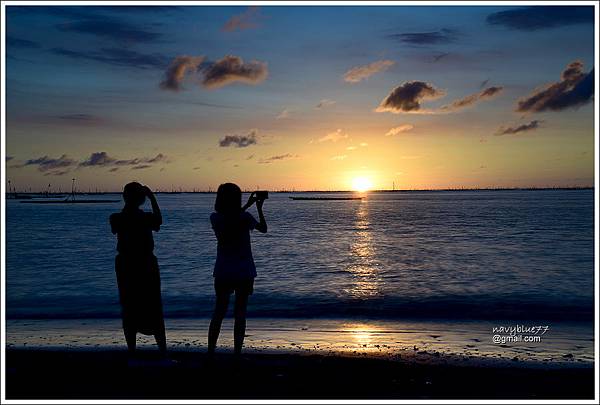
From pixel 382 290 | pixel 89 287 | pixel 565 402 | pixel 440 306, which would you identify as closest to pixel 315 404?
pixel 565 402

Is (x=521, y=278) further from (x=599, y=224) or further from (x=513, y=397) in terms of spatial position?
(x=513, y=397)

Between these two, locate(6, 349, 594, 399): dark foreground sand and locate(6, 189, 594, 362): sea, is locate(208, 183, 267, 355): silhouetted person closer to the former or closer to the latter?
locate(6, 349, 594, 399): dark foreground sand

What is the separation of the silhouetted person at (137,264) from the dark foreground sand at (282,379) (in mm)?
509

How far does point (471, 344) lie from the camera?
10.1m

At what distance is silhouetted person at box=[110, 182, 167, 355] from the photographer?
6699 mm

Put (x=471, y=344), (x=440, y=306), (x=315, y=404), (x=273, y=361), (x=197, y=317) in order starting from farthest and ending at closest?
(x=440, y=306), (x=197, y=317), (x=471, y=344), (x=273, y=361), (x=315, y=404)

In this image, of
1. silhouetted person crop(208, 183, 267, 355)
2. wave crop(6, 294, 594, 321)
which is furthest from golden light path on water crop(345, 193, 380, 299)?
silhouetted person crop(208, 183, 267, 355)

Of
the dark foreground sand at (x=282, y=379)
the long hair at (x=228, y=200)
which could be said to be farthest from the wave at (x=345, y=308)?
the long hair at (x=228, y=200)

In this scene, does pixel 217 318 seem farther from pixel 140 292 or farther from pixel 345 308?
pixel 345 308

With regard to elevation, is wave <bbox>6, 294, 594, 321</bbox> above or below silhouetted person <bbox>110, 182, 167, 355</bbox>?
below

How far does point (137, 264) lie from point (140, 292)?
0.37m

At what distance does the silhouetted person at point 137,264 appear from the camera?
264 inches

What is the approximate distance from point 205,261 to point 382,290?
1181 cm

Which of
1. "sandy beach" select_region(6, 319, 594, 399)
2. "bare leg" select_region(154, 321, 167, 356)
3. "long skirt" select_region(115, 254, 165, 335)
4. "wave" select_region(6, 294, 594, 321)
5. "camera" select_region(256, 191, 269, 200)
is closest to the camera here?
"sandy beach" select_region(6, 319, 594, 399)
